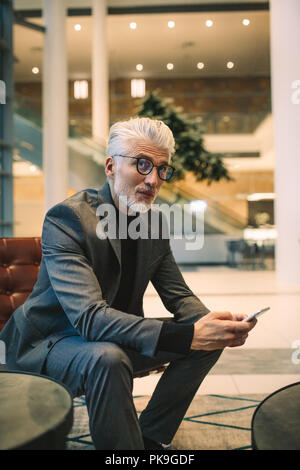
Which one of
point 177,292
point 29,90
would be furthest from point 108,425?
point 29,90

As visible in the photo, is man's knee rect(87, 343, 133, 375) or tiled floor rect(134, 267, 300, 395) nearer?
man's knee rect(87, 343, 133, 375)

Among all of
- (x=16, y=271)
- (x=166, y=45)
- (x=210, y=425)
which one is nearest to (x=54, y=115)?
(x=16, y=271)

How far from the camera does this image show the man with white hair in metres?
1.28

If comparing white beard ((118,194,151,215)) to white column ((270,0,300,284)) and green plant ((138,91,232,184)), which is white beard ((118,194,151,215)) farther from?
green plant ((138,91,232,184))

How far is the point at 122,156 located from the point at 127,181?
10 cm

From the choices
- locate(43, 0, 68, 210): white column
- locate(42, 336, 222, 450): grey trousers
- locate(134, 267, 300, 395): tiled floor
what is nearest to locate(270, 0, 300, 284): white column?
locate(134, 267, 300, 395): tiled floor

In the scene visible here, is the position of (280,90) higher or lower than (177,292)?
higher

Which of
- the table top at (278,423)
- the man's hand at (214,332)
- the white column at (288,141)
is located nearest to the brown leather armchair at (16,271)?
the man's hand at (214,332)

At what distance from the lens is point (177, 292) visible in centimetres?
188

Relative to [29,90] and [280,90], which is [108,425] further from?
[29,90]

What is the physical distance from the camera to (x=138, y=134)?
5.37 feet

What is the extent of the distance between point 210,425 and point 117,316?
3.18ft

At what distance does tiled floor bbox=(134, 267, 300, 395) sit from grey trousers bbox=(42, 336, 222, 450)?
840mm

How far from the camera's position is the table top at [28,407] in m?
0.90
